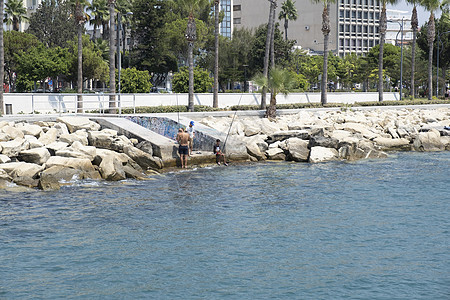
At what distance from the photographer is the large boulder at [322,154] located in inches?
1170

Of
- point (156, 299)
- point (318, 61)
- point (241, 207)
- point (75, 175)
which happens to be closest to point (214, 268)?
point (156, 299)

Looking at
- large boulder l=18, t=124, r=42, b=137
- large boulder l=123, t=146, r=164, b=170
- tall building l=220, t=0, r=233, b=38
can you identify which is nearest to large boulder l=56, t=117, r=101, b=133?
large boulder l=18, t=124, r=42, b=137

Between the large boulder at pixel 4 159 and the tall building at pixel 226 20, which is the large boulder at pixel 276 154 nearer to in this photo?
the large boulder at pixel 4 159

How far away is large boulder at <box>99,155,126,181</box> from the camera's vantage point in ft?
77.9

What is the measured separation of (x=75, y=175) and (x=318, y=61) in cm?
8130

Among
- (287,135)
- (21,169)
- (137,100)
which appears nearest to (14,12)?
(137,100)

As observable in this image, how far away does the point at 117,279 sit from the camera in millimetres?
12633

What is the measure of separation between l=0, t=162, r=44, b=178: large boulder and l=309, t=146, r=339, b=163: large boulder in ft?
44.3

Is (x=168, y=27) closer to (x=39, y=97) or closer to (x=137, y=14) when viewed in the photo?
A: (x=137, y=14)

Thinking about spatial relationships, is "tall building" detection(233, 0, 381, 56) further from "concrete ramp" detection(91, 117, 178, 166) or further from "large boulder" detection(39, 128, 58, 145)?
"large boulder" detection(39, 128, 58, 145)

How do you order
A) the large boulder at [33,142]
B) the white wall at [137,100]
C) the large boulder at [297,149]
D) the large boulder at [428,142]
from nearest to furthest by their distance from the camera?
the large boulder at [33,142], the large boulder at [297,149], the large boulder at [428,142], the white wall at [137,100]

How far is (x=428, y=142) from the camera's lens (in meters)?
35.1

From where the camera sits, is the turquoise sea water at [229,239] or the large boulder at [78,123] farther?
the large boulder at [78,123]

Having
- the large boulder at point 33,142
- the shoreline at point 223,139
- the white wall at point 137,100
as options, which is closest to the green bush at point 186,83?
the white wall at point 137,100
